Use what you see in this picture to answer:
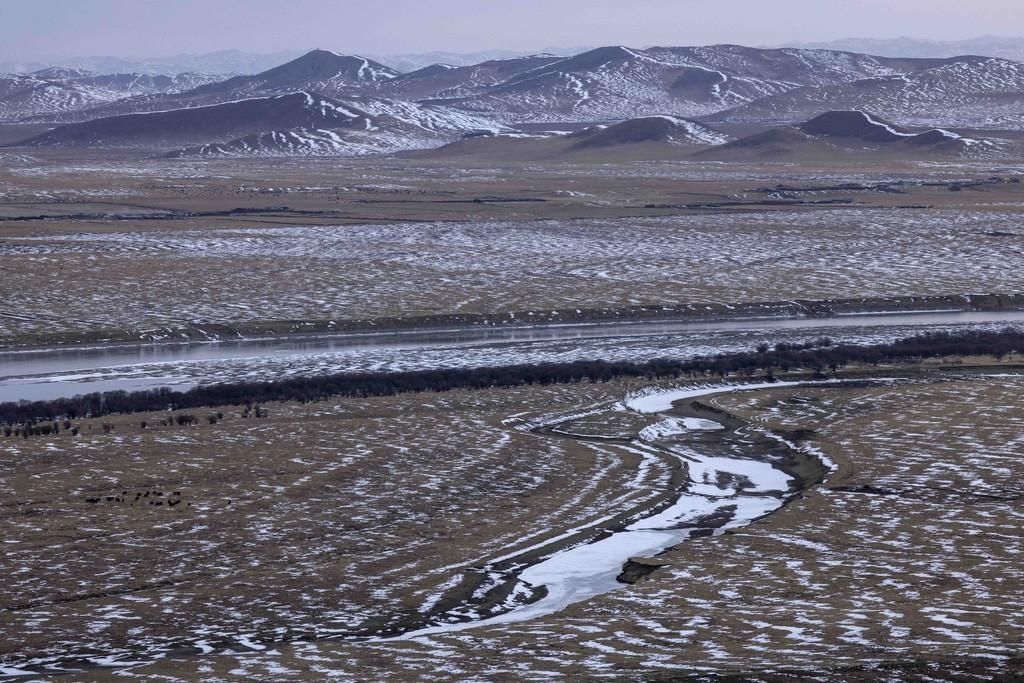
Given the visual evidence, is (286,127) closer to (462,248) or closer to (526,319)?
(462,248)

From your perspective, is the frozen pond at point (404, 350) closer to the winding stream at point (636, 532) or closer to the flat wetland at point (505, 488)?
the flat wetland at point (505, 488)

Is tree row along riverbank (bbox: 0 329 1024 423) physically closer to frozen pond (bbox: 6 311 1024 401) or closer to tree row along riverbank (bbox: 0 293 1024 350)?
frozen pond (bbox: 6 311 1024 401)

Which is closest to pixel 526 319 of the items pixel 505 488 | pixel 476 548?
pixel 505 488

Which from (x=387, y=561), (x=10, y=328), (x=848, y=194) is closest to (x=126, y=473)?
(x=387, y=561)

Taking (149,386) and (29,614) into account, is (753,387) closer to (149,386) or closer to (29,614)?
(149,386)

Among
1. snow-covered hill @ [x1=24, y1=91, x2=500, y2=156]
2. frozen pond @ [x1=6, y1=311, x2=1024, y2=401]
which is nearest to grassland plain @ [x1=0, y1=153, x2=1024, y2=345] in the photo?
frozen pond @ [x1=6, y1=311, x2=1024, y2=401]

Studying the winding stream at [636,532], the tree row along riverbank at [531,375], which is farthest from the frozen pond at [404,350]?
the winding stream at [636,532]
